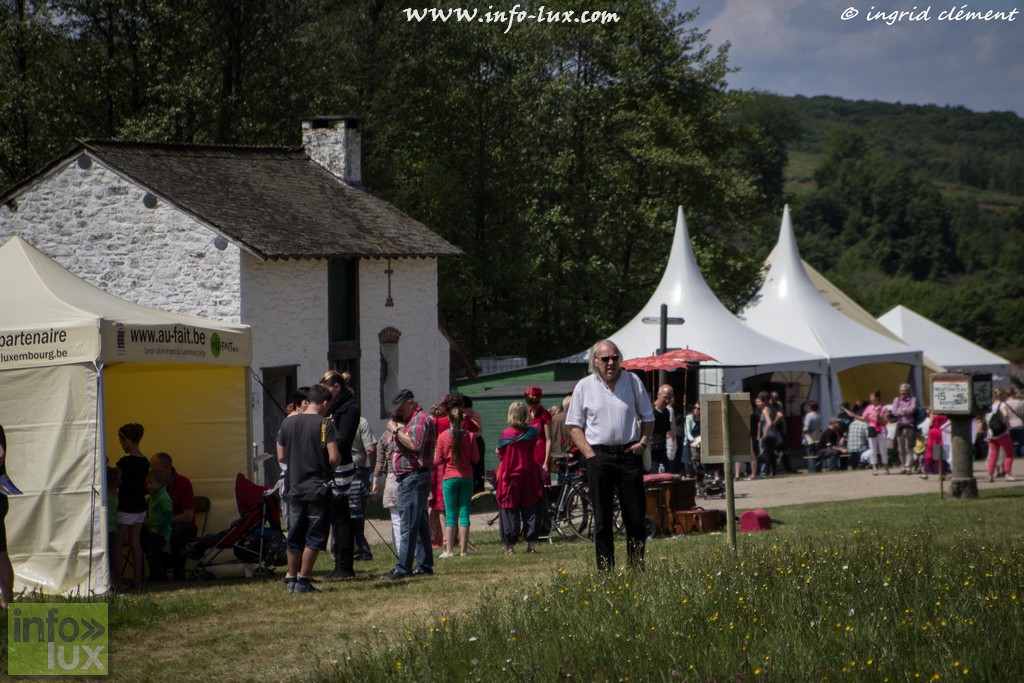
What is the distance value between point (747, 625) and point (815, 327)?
2579 cm

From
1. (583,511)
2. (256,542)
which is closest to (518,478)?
(583,511)

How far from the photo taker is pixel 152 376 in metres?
14.1

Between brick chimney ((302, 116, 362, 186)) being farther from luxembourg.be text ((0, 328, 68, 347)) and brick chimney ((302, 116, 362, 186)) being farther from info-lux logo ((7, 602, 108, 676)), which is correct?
info-lux logo ((7, 602, 108, 676))

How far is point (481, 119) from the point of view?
40.4 metres

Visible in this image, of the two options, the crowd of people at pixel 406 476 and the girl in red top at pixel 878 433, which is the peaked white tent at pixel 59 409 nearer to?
the crowd of people at pixel 406 476

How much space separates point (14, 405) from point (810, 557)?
6570 millimetres

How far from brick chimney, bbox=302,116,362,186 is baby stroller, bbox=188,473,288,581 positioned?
60.1 feet

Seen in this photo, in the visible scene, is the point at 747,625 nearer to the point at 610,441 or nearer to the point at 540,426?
the point at 610,441

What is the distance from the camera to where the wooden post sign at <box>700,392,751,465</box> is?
10617mm

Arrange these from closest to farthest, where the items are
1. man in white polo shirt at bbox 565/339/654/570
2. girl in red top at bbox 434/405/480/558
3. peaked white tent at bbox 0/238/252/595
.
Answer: man in white polo shirt at bbox 565/339/654/570, peaked white tent at bbox 0/238/252/595, girl in red top at bbox 434/405/480/558

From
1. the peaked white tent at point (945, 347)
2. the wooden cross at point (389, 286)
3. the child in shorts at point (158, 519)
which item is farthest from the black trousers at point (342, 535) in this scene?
the peaked white tent at point (945, 347)

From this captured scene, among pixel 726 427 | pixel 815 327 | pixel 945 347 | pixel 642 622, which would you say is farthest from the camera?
pixel 945 347

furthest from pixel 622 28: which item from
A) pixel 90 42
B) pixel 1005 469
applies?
pixel 1005 469

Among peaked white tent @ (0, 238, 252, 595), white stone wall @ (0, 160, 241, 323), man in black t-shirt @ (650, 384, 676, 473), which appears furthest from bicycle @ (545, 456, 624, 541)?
white stone wall @ (0, 160, 241, 323)
